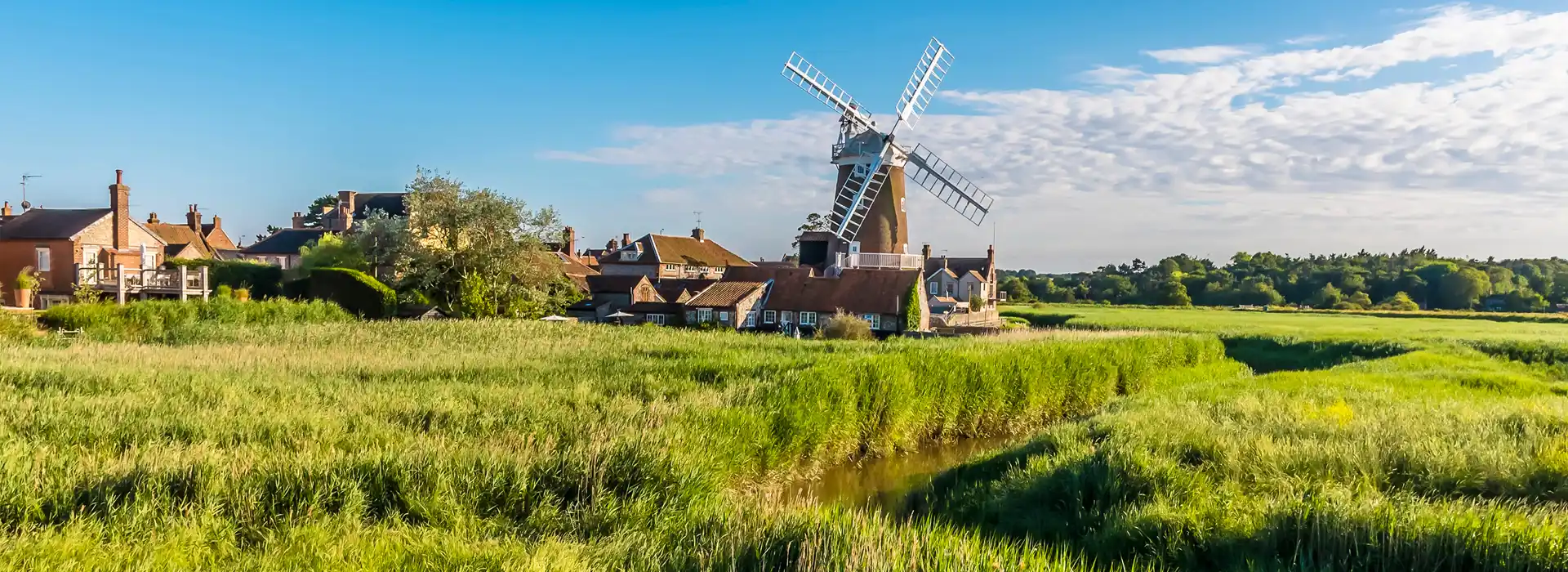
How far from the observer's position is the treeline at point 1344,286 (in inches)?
3137

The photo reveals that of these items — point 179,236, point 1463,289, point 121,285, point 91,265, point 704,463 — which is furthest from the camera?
point 1463,289

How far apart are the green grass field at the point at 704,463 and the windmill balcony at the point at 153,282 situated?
40.5ft

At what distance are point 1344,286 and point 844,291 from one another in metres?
75.9

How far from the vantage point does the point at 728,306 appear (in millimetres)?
43219

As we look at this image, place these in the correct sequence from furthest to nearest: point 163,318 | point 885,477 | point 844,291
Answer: point 844,291
point 163,318
point 885,477

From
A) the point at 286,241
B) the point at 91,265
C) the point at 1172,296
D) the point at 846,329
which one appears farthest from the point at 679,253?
the point at 1172,296

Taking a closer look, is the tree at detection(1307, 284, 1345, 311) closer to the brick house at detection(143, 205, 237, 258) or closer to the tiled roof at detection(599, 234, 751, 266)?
the tiled roof at detection(599, 234, 751, 266)

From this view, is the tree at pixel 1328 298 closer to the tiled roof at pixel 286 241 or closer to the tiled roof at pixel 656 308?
the tiled roof at pixel 656 308

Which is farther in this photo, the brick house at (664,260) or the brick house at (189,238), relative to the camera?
the brick house at (664,260)

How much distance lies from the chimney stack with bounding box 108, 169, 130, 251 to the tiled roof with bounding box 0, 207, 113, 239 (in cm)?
33

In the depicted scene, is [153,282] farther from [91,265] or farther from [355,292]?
[355,292]

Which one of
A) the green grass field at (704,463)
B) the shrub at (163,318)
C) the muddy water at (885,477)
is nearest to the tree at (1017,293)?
the green grass field at (704,463)

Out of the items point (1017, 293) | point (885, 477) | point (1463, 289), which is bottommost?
point (885, 477)

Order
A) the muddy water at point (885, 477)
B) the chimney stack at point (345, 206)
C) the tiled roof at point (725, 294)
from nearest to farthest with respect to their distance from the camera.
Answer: the muddy water at point (885, 477) < the tiled roof at point (725, 294) < the chimney stack at point (345, 206)
